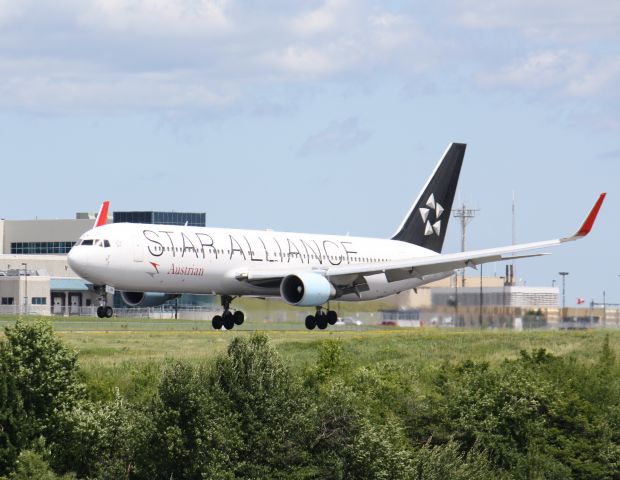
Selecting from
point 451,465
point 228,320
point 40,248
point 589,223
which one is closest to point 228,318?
point 228,320

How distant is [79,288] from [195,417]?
81273mm

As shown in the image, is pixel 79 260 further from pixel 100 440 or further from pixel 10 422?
pixel 10 422

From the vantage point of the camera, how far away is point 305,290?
7150 cm

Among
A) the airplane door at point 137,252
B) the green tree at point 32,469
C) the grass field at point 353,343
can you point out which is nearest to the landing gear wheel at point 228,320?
the grass field at point 353,343

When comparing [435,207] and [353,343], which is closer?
[353,343]

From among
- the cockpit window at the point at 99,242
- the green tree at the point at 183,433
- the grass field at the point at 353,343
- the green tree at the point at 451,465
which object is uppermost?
the cockpit window at the point at 99,242

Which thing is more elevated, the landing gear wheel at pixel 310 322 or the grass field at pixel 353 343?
the landing gear wheel at pixel 310 322

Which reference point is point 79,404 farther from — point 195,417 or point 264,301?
point 264,301

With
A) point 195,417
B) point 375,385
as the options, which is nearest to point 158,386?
point 195,417

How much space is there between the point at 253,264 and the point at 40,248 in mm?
92967

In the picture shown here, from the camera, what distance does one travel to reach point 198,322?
104 m

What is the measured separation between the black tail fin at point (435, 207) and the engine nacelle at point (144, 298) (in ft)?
63.1

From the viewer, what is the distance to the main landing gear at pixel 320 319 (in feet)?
250

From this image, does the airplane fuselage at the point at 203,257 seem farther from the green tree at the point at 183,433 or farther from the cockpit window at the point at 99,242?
the green tree at the point at 183,433
